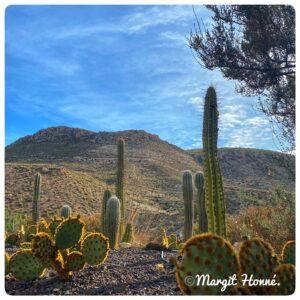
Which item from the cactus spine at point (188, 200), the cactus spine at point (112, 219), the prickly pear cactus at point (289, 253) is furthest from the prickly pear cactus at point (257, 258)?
the cactus spine at point (188, 200)

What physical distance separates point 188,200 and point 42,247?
9.12 feet


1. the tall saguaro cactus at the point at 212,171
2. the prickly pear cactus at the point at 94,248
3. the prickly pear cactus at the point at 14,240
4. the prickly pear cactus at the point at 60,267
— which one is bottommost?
the prickly pear cactus at the point at 14,240

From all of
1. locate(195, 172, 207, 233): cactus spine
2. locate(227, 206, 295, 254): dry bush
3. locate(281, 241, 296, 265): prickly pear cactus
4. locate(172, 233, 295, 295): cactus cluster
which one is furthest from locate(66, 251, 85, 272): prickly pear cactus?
locate(227, 206, 295, 254): dry bush

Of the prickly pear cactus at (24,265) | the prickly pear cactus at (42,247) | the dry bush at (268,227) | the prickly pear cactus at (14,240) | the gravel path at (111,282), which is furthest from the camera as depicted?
the prickly pear cactus at (14,240)

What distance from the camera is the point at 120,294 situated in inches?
111

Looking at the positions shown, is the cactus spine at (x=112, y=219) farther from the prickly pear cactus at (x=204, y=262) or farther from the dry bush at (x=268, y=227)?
the prickly pear cactus at (x=204, y=262)

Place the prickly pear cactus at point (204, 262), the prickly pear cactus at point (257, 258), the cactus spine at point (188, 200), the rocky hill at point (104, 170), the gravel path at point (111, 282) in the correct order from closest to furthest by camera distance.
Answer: the prickly pear cactus at point (204, 262), the prickly pear cactus at point (257, 258), the gravel path at point (111, 282), the cactus spine at point (188, 200), the rocky hill at point (104, 170)

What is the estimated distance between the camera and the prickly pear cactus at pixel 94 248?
3430mm

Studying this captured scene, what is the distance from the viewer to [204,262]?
209 cm

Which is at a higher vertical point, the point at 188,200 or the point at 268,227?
the point at 188,200

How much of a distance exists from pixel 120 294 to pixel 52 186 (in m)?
16.0

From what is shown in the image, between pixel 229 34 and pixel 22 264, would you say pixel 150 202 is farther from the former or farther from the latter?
pixel 22 264

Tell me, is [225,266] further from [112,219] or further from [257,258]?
[112,219]

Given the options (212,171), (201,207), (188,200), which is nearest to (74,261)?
(212,171)
